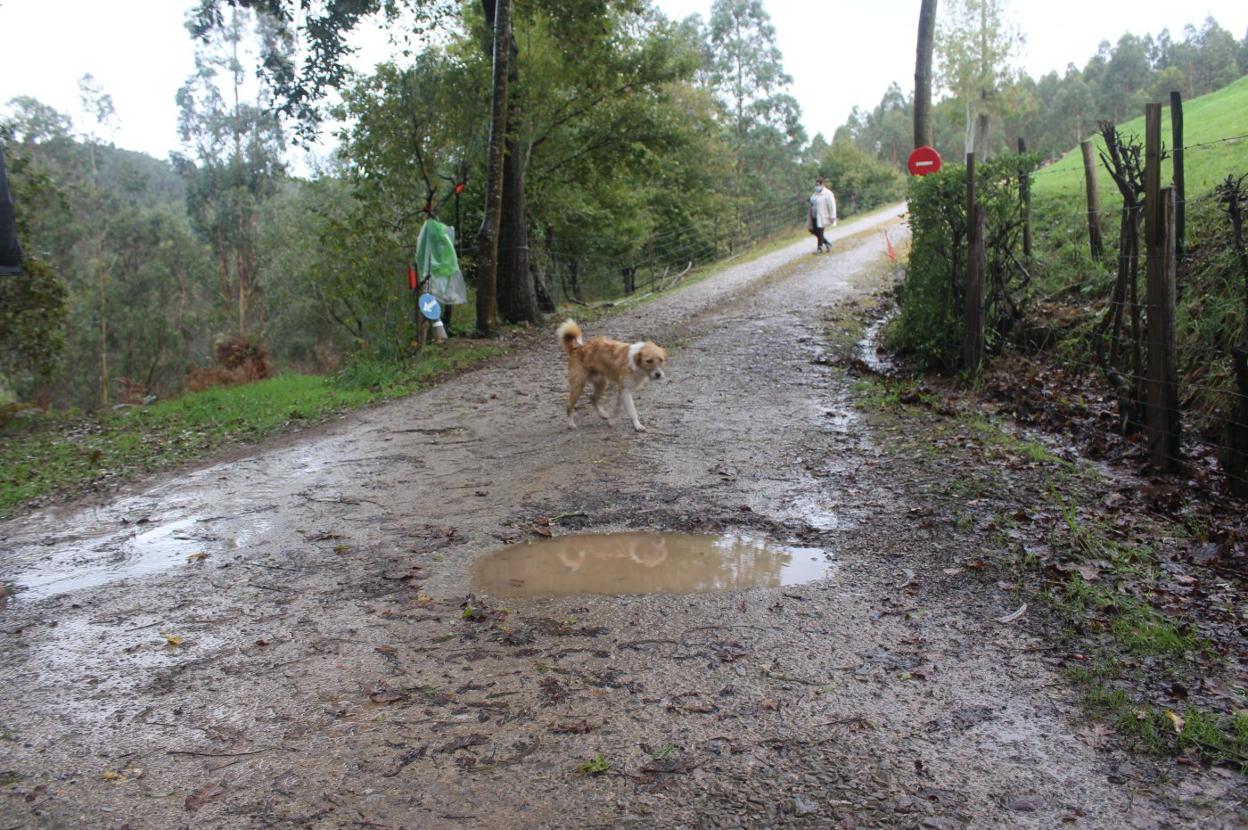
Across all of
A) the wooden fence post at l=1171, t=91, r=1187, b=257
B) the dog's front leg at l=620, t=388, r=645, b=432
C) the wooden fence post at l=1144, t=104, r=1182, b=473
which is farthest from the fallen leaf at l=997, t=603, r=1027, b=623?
the dog's front leg at l=620, t=388, r=645, b=432

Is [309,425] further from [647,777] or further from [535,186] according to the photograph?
[535,186]

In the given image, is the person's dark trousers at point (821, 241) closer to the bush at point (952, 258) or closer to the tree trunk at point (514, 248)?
the tree trunk at point (514, 248)

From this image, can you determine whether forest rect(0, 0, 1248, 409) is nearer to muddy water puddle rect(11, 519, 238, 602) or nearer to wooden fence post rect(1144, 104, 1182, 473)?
wooden fence post rect(1144, 104, 1182, 473)

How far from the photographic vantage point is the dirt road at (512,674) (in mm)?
3043

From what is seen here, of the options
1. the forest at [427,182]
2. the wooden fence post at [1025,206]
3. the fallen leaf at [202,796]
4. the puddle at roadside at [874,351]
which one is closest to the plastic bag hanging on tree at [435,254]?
the forest at [427,182]

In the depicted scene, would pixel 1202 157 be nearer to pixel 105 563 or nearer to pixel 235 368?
pixel 105 563

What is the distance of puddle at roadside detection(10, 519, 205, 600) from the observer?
541cm

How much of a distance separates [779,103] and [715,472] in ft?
175

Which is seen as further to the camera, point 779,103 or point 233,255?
point 779,103


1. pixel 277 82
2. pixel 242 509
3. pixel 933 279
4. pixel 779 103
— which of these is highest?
pixel 779 103

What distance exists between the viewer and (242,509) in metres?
6.95

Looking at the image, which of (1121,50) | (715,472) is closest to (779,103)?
(1121,50)

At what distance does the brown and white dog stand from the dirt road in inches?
49.3

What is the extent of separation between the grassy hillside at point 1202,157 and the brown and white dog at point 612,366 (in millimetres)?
4627
